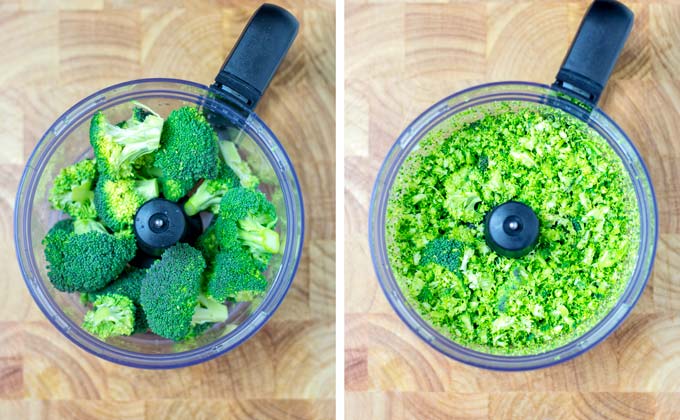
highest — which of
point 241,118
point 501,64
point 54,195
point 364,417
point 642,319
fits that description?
point 501,64

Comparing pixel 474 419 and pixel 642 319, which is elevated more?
pixel 642 319

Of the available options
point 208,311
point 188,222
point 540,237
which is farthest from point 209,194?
point 540,237

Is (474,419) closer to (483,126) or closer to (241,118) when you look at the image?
(483,126)

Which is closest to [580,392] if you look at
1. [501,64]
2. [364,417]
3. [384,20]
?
[364,417]

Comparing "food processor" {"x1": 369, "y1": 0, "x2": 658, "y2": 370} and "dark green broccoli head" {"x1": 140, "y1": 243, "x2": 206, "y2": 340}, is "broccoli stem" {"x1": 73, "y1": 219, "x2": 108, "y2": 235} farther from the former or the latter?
"food processor" {"x1": 369, "y1": 0, "x2": 658, "y2": 370}

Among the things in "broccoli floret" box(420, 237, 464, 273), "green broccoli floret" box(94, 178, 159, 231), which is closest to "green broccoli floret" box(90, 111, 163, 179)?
"green broccoli floret" box(94, 178, 159, 231)

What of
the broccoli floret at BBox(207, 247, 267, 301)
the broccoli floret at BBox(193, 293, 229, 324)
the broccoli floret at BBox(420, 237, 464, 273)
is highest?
the broccoli floret at BBox(420, 237, 464, 273)
